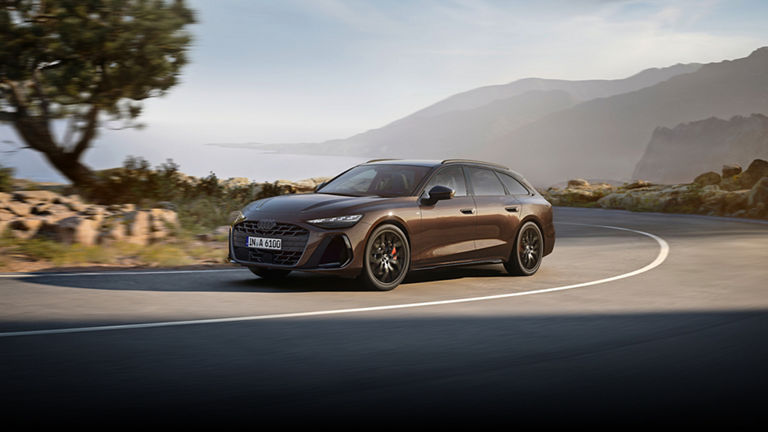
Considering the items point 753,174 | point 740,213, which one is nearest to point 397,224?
point 740,213

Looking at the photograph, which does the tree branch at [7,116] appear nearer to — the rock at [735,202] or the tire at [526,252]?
the tire at [526,252]

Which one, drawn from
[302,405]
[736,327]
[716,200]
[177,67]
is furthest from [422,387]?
[716,200]

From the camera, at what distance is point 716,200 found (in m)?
33.8

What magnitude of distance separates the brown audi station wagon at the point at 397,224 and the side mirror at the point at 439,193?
12 mm

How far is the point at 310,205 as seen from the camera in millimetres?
10984

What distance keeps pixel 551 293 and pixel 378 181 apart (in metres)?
2.73

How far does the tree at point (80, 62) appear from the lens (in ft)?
56.4

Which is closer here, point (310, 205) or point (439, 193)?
point (310, 205)

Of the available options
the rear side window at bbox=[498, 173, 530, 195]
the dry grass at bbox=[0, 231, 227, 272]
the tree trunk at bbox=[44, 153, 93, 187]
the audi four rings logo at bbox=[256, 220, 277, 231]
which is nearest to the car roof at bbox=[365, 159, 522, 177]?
the rear side window at bbox=[498, 173, 530, 195]

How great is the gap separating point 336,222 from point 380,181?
174 centimetres

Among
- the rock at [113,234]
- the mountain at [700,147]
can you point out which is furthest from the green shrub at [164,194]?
the mountain at [700,147]

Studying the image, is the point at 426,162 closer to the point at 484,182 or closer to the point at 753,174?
the point at 484,182

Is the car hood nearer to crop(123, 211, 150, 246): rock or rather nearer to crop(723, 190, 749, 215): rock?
crop(123, 211, 150, 246): rock

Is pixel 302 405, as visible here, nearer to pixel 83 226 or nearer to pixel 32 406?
pixel 32 406
